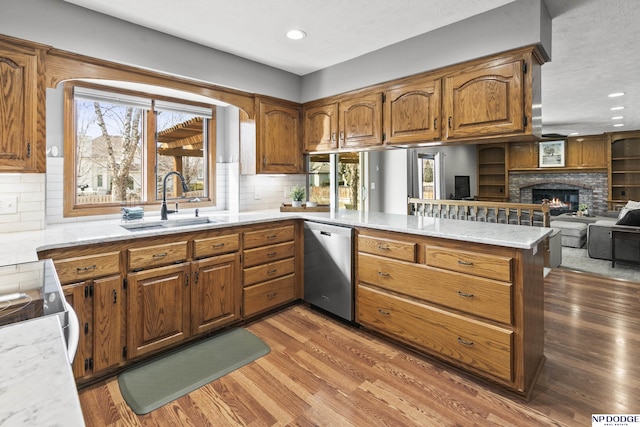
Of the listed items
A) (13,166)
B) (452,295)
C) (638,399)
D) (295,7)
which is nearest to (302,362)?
(452,295)

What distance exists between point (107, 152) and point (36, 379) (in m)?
2.99

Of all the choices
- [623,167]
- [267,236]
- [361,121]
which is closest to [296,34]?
[361,121]

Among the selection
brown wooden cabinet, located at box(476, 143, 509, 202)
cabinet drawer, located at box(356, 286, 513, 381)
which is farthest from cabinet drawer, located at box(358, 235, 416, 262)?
brown wooden cabinet, located at box(476, 143, 509, 202)

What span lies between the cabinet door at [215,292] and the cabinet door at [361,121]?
158 centimetres

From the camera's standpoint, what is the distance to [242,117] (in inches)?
140

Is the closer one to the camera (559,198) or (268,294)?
(268,294)

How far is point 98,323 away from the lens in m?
2.12

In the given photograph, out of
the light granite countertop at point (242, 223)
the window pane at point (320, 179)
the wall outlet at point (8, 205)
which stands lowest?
the light granite countertop at point (242, 223)

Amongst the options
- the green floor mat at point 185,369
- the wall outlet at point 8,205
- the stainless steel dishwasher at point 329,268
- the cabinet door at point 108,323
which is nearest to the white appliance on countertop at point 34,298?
the cabinet door at point 108,323

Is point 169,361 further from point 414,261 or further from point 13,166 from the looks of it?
point 414,261

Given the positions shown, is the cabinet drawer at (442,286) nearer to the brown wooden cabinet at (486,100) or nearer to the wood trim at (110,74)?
the brown wooden cabinet at (486,100)

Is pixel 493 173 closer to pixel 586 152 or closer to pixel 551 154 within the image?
pixel 551 154

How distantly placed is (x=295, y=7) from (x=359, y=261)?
76.7 inches

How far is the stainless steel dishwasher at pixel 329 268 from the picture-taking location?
9.44ft
